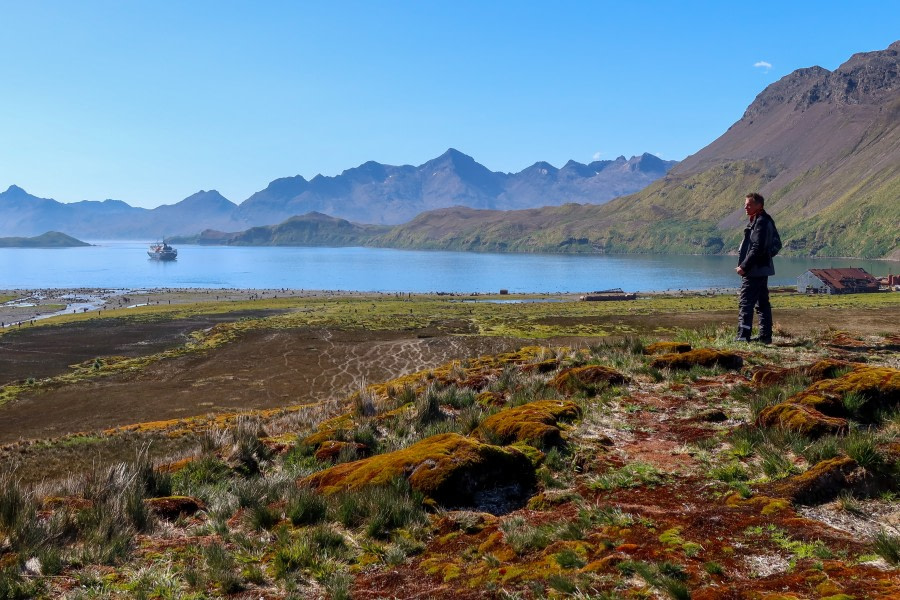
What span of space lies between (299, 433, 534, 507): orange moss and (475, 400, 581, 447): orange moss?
770 mm

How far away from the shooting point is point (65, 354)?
42531 millimetres

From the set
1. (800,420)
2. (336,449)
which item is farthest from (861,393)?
(336,449)

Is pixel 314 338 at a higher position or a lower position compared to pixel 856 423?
lower

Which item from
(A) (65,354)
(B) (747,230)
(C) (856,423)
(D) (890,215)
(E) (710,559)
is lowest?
(A) (65,354)

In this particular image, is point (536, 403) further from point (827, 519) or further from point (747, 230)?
point (747, 230)

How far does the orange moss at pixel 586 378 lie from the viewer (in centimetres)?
1079

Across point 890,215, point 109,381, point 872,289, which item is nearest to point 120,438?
point 109,381

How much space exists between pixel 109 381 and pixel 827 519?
3649 cm

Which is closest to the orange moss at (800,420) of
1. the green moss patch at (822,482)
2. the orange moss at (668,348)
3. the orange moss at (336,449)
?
the green moss patch at (822,482)

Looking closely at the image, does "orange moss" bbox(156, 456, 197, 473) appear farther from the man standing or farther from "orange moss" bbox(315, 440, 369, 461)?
the man standing

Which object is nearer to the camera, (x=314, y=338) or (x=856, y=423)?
(x=856, y=423)

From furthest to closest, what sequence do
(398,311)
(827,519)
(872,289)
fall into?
(872,289)
(398,311)
(827,519)

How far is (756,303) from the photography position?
13109 millimetres

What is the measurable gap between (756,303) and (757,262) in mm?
1488
